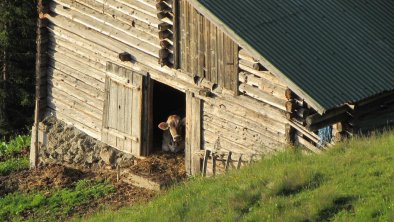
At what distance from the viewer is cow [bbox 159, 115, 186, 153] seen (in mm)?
22953

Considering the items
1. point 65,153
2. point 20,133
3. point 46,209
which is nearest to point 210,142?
point 46,209

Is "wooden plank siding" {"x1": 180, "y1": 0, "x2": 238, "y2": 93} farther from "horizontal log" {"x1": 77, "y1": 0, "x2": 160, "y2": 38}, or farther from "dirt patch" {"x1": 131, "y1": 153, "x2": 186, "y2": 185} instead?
"dirt patch" {"x1": 131, "y1": 153, "x2": 186, "y2": 185}

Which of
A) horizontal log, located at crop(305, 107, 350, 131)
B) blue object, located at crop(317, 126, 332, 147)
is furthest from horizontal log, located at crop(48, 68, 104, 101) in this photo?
horizontal log, located at crop(305, 107, 350, 131)

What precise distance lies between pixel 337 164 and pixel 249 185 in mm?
1520

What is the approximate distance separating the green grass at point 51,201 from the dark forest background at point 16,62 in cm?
948

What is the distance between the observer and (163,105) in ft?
82.0

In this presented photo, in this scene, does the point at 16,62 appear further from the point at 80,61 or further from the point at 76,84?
the point at 80,61

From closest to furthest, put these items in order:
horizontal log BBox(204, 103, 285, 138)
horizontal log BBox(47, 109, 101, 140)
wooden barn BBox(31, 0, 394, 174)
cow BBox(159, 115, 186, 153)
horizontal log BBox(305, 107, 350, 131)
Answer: horizontal log BBox(305, 107, 350, 131) → wooden barn BBox(31, 0, 394, 174) → horizontal log BBox(204, 103, 285, 138) → cow BBox(159, 115, 186, 153) → horizontal log BBox(47, 109, 101, 140)

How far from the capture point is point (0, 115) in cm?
3406

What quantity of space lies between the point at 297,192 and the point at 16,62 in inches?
726

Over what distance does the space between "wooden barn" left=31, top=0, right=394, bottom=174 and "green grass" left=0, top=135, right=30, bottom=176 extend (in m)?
2.37

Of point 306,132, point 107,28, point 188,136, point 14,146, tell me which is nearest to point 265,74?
point 306,132

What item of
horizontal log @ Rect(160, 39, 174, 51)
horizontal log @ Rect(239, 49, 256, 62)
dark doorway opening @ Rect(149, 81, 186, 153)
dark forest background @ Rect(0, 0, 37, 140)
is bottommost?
horizontal log @ Rect(239, 49, 256, 62)

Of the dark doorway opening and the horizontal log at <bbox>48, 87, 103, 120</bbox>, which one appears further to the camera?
the horizontal log at <bbox>48, 87, 103, 120</bbox>
